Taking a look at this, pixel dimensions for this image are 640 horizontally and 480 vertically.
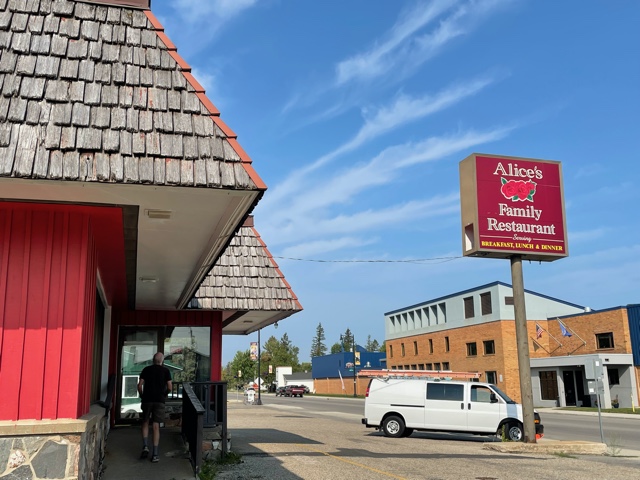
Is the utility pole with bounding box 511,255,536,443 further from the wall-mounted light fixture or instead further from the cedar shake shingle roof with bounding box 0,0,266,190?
the cedar shake shingle roof with bounding box 0,0,266,190

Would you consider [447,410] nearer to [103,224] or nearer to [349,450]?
[349,450]

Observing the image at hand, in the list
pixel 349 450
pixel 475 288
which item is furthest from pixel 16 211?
pixel 475 288

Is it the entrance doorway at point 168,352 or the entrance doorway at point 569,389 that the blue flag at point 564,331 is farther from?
the entrance doorway at point 168,352

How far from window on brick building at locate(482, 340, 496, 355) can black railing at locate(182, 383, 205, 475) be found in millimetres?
41492

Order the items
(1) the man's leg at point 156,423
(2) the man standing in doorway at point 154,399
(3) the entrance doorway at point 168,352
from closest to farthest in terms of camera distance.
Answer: (1) the man's leg at point 156,423
(2) the man standing in doorway at point 154,399
(3) the entrance doorway at point 168,352

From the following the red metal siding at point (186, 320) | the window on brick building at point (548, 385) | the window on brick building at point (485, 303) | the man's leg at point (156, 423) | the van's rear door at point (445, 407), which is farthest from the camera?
the window on brick building at point (485, 303)

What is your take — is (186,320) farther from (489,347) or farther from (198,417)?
(489,347)

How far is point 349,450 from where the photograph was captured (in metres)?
15.1

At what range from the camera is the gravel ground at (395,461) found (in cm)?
1114

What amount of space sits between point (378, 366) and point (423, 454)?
72.1 meters

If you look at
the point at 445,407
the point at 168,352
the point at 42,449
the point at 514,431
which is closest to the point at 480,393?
the point at 445,407

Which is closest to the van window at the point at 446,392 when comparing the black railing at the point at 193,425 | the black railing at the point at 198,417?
the black railing at the point at 198,417

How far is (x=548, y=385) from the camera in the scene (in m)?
46.3

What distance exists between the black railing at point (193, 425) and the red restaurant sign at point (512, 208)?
405 inches
